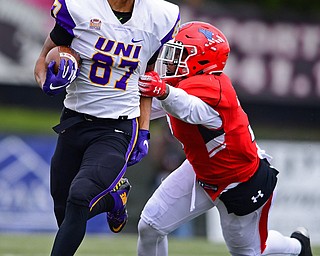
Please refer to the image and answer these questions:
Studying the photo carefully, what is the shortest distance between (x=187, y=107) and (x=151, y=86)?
222 mm

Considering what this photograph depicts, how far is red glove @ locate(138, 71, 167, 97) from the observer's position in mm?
4676

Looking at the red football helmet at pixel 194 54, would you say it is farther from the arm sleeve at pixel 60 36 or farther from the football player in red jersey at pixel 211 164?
the arm sleeve at pixel 60 36

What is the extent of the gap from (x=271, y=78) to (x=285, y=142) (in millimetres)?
2258

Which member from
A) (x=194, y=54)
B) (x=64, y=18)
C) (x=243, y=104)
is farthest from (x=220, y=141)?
(x=243, y=104)

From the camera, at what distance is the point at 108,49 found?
4.77 m

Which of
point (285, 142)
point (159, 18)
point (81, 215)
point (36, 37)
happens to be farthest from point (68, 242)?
point (36, 37)

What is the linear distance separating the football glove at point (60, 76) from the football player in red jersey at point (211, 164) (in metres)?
0.46

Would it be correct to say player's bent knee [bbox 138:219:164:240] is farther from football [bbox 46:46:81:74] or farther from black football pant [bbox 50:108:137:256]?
football [bbox 46:46:81:74]

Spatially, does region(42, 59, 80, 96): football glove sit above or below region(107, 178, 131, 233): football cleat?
above

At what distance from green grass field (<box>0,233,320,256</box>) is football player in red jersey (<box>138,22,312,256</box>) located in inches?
87.1

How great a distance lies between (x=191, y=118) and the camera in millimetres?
4750

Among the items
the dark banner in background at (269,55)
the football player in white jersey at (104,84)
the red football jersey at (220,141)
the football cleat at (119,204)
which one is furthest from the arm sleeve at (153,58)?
the dark banner in background at (269,55)

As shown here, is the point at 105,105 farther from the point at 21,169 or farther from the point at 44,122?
the point at 44,122

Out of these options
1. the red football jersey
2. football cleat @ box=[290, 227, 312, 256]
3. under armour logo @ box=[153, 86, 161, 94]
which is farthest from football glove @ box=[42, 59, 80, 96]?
football cleat @ box=[290, 227, 312, 256]
